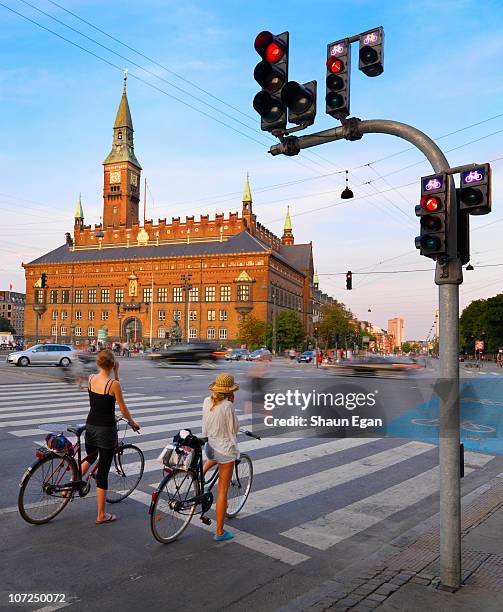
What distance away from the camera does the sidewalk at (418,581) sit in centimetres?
405

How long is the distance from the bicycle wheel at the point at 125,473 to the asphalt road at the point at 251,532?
152mm

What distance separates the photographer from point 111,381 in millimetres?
5914

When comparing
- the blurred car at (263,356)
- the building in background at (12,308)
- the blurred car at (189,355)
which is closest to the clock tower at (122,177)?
the blurred car at (263,356)

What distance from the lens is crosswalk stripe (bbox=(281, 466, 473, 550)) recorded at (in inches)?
224

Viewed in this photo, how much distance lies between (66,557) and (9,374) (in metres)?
22.5

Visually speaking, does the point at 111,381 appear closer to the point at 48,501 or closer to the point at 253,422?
the point at 48,501

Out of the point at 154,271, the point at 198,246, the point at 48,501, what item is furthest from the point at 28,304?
the point at 48,501

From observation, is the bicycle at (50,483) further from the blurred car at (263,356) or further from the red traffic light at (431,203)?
the blurred car at (263,356)

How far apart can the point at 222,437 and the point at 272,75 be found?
160 inches

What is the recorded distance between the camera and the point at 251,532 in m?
5.73

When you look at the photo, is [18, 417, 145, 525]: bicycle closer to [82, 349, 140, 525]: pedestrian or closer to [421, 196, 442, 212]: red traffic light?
[82, 349, 140, 525]: pedestrian

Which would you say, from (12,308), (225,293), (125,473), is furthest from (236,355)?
(12,308)

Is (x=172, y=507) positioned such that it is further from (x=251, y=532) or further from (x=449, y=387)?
(x=449, y=387)

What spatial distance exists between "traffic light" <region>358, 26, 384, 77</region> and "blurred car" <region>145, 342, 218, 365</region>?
102 ft
